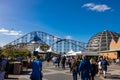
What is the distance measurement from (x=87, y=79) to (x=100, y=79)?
7631 millimetres

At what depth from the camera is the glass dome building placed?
407 feet

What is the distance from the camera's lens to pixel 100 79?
2083 centimetres

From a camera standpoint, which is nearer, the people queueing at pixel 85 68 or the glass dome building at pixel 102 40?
the people queueing at pixel 85 68

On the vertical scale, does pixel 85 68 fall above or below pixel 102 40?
below

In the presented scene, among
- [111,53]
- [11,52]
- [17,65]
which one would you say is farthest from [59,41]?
[17,65]

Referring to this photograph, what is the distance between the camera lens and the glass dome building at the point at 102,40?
407ft

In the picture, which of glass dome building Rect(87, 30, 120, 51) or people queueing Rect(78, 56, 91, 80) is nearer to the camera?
people queueing Rect(78, 56, 91, 80)

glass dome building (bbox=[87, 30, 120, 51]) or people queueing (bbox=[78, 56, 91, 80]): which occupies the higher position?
glass dome building (bbox=[87, 30, 120, 51])

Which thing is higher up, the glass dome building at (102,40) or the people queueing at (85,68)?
the glass dome building at (102,40)

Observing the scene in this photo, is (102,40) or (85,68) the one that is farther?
(102,40)

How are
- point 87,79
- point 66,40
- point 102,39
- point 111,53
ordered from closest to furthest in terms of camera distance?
point 87,79 < point 111,53 < point 66,40 < point 102,39

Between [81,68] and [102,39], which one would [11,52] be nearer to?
[81,68]

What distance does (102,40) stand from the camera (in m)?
128

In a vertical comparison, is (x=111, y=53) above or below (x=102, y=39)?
below
